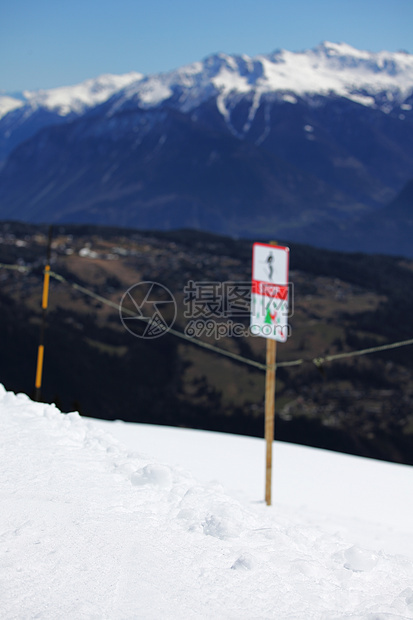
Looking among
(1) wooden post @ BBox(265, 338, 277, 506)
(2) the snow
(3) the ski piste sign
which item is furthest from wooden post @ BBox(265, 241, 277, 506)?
(2) the snow

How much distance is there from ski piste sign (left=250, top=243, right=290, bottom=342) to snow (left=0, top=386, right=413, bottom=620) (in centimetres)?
292

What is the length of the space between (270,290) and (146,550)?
5.29 metres

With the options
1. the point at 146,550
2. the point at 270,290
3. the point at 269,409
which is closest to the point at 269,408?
the point at 269,409

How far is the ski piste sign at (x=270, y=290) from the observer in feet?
33.8

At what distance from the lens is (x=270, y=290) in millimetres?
10453

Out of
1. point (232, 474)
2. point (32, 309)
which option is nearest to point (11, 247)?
point (32, 309)

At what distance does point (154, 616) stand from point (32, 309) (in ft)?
446

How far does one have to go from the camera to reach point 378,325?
6156 inches

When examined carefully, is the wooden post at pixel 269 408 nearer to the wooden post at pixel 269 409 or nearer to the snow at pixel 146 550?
the wooden post at pixel 269 409

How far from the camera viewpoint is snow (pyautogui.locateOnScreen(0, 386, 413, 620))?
5527 millimetres

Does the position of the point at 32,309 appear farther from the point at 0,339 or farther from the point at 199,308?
the point at 199,308

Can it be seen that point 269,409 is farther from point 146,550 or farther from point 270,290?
point 146,550

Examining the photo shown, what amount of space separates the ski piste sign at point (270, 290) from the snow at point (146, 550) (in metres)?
2.92

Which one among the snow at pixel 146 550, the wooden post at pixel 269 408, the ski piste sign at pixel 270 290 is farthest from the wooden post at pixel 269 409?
the snow at pixel 146 550
